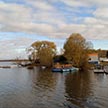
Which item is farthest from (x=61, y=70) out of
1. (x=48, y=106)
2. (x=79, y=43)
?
(x=48, y=106)

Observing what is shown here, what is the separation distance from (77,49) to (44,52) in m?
43.6

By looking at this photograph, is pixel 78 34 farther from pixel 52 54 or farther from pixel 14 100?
pixel 14 100

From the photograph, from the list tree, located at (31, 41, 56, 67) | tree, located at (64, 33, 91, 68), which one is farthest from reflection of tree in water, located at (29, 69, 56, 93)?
tree, located at (31, 41, 56, 67)

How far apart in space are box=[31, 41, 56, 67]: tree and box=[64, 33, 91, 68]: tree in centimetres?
3303

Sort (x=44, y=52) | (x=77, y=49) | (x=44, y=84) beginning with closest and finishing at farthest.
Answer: (x=44, y=84), (x=77, y=49), (x=44, y=52)

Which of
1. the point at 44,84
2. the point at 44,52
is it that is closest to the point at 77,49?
the point at 44,52

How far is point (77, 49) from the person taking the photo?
127 meters

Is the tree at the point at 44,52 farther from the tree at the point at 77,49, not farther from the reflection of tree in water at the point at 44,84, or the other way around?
the reflection of tree in water at the point at 44,84

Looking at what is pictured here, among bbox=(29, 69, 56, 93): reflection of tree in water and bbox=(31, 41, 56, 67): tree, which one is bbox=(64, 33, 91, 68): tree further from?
bbox=(29, 69, 56, 93): reflection of tree in water

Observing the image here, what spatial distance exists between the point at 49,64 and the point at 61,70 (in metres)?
43.8

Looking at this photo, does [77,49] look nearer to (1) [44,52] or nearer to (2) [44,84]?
(1) [44,52]

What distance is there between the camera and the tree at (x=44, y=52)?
162 metres

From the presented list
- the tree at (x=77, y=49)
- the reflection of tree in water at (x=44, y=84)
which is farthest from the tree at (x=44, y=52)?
the reflection of tree in water at (x=44, y=84)

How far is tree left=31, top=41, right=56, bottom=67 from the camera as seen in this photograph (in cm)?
16216
